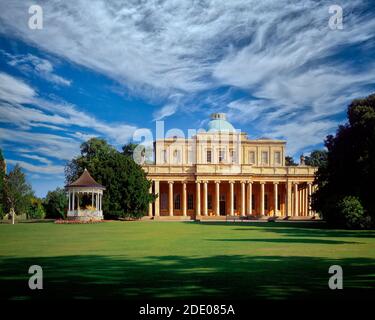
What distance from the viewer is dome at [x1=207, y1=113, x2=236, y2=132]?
87069 millimetres

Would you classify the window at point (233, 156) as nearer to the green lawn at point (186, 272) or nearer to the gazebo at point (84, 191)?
the gazebo at point (84, 191)

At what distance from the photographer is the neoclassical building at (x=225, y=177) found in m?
78.7

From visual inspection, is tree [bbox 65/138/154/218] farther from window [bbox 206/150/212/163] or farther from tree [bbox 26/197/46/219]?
tree [bbox 26/197/46/219]

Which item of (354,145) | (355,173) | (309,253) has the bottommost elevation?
(309,253)

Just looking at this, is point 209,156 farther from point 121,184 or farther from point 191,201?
point 121,184

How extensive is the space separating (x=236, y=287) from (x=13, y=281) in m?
5.65

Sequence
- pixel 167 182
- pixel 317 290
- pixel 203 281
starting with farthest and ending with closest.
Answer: pixel 167 182 < pixel 203 281 < pixel 317 290

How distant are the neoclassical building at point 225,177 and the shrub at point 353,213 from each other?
1385 inches

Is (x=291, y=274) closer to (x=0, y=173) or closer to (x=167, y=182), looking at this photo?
(x=0, y=173)

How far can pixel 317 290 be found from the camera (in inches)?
409

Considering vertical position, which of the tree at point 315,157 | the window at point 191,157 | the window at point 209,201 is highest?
the tree at point 315,157

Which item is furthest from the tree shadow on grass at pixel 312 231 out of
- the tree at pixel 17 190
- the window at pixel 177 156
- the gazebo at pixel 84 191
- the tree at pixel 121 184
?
the window at pixel 177 156

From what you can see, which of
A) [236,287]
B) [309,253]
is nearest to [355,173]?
[309,253]
